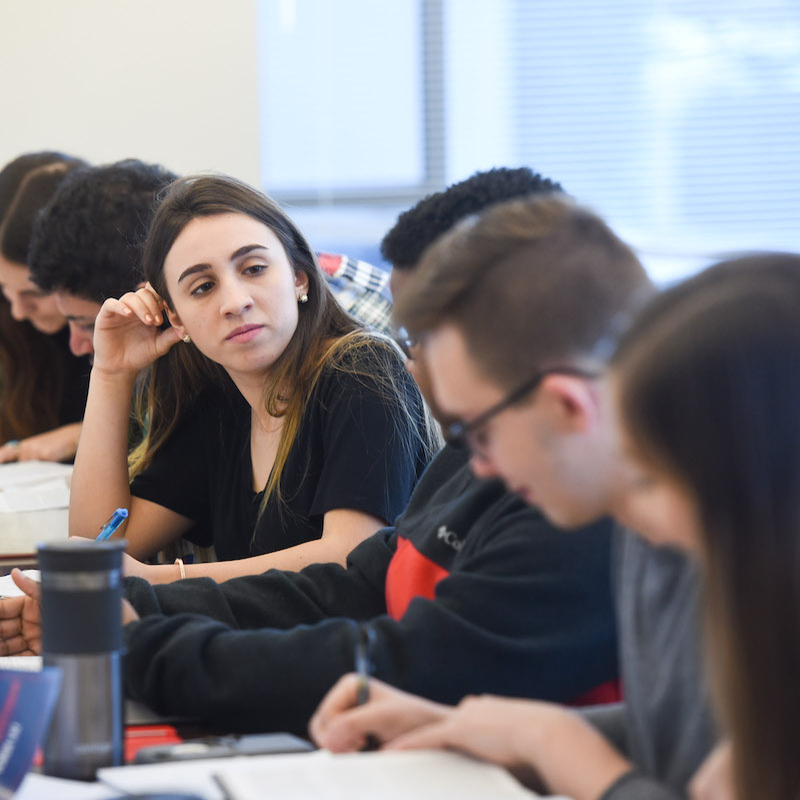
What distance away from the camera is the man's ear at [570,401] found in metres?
0.77

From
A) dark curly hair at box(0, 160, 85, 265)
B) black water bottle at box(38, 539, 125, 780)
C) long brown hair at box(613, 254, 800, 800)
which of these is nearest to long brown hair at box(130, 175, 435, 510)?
dark curly hair at box(0, 160, 85, 265)

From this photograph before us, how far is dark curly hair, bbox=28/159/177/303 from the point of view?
208 centimetres

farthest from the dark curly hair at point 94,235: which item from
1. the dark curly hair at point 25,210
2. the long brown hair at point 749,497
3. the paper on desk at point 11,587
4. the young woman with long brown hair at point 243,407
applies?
the long brown hair at point 749,497

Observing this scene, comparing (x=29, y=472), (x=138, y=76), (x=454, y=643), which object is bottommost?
(x=29, y=472)

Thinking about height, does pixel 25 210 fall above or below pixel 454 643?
above

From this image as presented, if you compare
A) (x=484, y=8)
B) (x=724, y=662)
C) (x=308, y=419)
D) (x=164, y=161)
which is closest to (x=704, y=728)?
(x=724, y=662)

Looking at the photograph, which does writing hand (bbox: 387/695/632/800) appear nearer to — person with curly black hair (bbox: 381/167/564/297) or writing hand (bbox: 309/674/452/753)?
writing hand (bbox: 309/674/452/753)

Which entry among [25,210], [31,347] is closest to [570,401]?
[25,210]

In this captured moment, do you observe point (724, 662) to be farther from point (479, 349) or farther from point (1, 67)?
point (1, 67)

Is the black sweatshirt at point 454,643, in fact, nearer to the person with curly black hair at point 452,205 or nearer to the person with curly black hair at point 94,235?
the person with curly black hair at point 452,205

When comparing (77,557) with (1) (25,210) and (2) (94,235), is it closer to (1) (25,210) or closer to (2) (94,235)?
(2) (94,235)

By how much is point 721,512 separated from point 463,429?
0.28 metres

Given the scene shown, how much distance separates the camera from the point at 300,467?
1666 mm

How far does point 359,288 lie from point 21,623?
3.93ft
